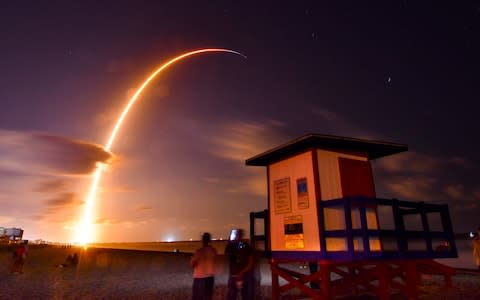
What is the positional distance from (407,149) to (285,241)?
5.39 m

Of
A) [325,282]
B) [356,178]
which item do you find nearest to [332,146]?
[356,178]

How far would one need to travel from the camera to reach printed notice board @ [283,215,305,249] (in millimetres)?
10211

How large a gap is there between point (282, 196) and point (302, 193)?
1032mm

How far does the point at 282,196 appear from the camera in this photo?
1126cm

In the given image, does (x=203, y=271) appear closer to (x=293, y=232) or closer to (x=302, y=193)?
(x=293, y=232)

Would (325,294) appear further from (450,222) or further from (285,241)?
(450,222)

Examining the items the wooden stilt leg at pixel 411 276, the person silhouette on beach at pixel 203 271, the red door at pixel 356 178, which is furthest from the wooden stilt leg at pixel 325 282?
the person silhouette on beach at pixel 203 271

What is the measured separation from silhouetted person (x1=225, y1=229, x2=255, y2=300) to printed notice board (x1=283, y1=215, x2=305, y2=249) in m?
1.79

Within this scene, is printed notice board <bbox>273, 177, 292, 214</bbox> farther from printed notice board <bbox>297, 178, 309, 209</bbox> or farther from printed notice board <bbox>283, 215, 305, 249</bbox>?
printed notice board <bbox>297, 178, 309, 209</bbox>

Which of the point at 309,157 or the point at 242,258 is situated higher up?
the point at 309,157

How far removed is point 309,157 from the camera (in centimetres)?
1034

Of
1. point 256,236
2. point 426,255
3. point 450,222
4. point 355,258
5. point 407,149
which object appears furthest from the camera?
point 256,236

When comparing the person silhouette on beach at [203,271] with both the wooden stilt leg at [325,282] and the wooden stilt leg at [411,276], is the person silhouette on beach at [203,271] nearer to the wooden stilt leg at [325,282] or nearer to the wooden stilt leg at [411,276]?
the wooden stilt leg at [325,282]

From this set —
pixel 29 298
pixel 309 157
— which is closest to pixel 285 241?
pixel 309 157
